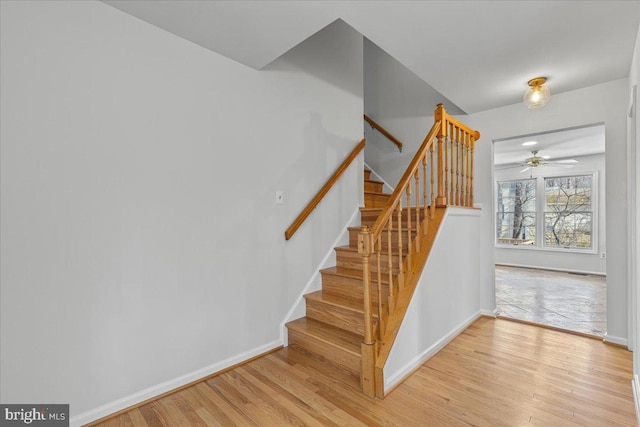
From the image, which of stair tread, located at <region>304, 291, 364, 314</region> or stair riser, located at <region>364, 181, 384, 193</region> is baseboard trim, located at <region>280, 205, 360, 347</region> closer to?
stair tread, located at <region>304, 291, 364, 314</region>

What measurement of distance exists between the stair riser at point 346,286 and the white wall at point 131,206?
1.09ft

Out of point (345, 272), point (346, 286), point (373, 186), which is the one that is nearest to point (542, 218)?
point (373, 186)

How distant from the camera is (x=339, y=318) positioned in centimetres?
244

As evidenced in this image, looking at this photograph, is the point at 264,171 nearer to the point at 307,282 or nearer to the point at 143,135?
the point at 143,135

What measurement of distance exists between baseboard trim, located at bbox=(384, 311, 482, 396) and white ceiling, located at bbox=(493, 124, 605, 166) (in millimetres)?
2841

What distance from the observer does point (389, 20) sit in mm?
1823

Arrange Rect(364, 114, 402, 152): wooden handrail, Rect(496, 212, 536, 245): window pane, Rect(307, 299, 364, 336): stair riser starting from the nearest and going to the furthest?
Rect(307, 299, 364, 336): stair riser
Rect(364, 114, 402, 152): wooden handrail
Rect(496, 212, 536, 245): window pane

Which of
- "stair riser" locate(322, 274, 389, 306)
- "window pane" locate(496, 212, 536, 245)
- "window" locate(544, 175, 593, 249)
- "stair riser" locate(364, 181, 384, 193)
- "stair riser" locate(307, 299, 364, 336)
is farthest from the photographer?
"window pane" locate(496, 212, 536, 245)

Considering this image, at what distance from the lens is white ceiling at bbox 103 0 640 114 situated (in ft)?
5.58

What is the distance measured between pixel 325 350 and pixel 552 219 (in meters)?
6.84

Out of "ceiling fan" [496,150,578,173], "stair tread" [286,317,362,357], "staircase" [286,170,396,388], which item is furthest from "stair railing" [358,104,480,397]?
"ceiling fan" [496,150,578,173]

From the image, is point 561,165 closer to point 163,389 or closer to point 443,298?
point 443,298

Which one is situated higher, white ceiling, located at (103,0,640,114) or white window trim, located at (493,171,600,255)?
white ceiling, located at (103,0,640,114)

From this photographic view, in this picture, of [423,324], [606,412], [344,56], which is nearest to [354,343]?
[423,324]
